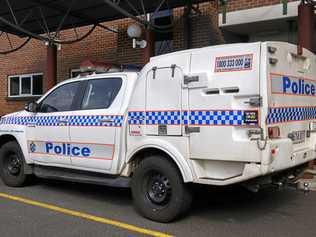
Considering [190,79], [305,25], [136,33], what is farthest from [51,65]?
[190,79]

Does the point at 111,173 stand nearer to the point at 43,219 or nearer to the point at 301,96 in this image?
the point at 43,219

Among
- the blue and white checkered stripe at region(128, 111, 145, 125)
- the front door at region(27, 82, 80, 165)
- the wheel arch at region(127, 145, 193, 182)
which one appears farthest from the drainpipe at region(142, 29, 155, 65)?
the wheel arch at region(127, 145, 193, 182)

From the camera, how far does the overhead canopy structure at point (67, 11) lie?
11.8m

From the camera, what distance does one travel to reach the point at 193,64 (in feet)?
20.5

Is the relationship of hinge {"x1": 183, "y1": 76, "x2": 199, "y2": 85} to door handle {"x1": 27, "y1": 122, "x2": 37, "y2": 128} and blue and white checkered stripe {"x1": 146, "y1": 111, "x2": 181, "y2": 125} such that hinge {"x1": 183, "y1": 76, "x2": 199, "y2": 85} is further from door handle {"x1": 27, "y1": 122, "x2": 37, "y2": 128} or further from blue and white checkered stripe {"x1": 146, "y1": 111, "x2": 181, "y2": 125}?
door handle {"x1": 27, "y1": 122, "x2": 37, "y2": 128}

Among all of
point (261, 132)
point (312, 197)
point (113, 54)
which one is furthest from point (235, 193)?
point (113, 54)

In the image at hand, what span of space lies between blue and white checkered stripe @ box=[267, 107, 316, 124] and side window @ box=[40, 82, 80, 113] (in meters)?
3.35

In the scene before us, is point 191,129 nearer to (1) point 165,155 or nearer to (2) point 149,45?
(1) point 165,155

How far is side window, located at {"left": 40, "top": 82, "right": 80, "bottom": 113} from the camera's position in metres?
7.98

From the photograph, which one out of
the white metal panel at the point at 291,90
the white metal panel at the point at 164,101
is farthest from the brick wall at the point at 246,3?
the white metal panel at the point at 164,101

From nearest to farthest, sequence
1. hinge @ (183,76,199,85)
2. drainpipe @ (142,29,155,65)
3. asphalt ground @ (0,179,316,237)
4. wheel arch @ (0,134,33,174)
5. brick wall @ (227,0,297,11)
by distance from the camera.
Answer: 1. asphalt ground @ (0,179,316,237)
2. hinge @ (183,76,199,85)
3. wheel arch @ (0,134,33,174)
4. brick wall @ (227,0,297,11)
5. drainpipe @ (142,29,155,65)

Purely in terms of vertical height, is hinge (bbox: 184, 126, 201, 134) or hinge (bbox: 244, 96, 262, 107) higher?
hinge (bbox: 244, 96, 262, 107)

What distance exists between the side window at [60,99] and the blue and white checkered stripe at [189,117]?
1.46m

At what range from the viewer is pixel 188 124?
621 centimetres
